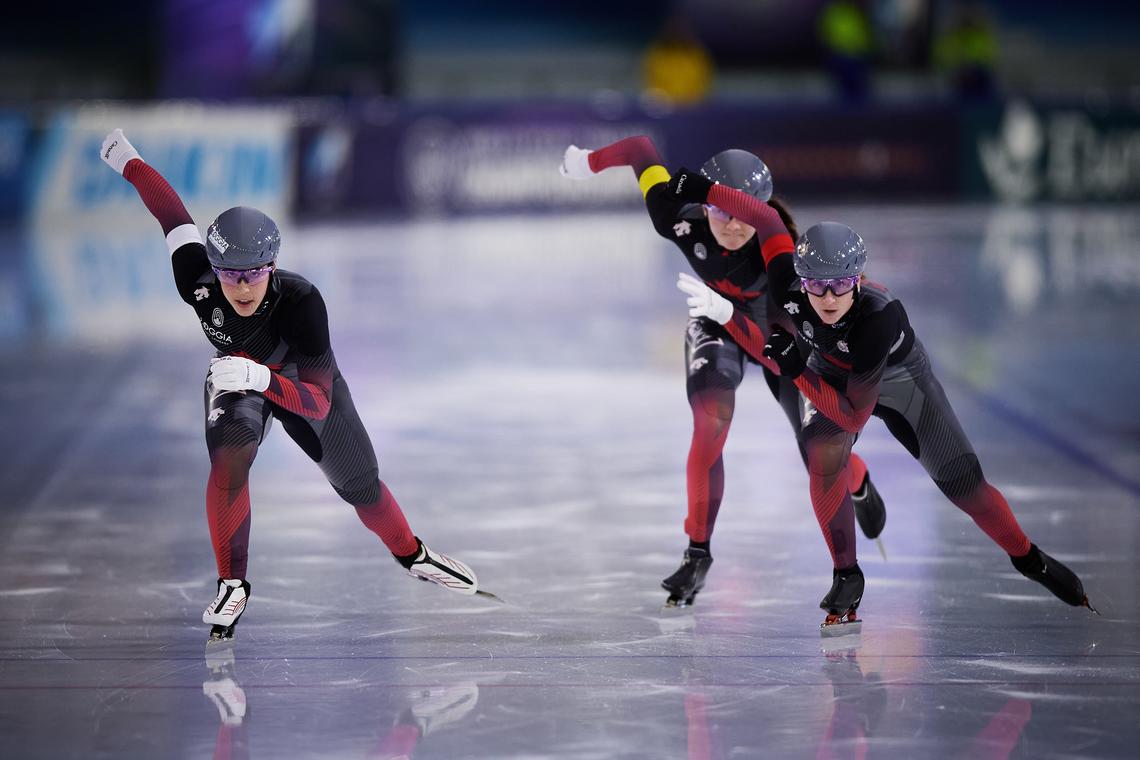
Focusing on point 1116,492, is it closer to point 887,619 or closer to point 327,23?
point 887,619

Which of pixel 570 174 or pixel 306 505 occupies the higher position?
pixel 570 174

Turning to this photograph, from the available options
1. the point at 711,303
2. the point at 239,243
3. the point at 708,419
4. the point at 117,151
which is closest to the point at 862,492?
the point at 708,419

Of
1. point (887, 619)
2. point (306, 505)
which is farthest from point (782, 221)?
point (306, 505)

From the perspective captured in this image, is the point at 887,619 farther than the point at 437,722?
Yes

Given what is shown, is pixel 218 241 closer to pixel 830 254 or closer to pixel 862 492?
→ pixel 830 254

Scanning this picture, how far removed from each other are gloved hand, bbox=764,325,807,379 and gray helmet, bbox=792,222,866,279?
213 mm

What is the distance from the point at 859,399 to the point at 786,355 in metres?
0.28

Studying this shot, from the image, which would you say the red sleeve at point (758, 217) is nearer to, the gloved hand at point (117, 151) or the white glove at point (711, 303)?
the white glove at point (711, 303)

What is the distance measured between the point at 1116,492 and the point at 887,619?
2234 mm

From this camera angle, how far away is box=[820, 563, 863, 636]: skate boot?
16.3 ft

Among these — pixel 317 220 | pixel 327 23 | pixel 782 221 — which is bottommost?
pixel 317 220

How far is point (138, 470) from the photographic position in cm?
737

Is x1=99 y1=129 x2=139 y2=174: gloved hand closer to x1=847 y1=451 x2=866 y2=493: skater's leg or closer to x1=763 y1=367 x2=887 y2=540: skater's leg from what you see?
x1=763 y1=367 x2=887 y2=540: skater's leg

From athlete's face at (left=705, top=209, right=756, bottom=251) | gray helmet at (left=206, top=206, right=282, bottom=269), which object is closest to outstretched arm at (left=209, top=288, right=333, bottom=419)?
gray helmet at (left=206, top=206, right=282, bottom=269)
